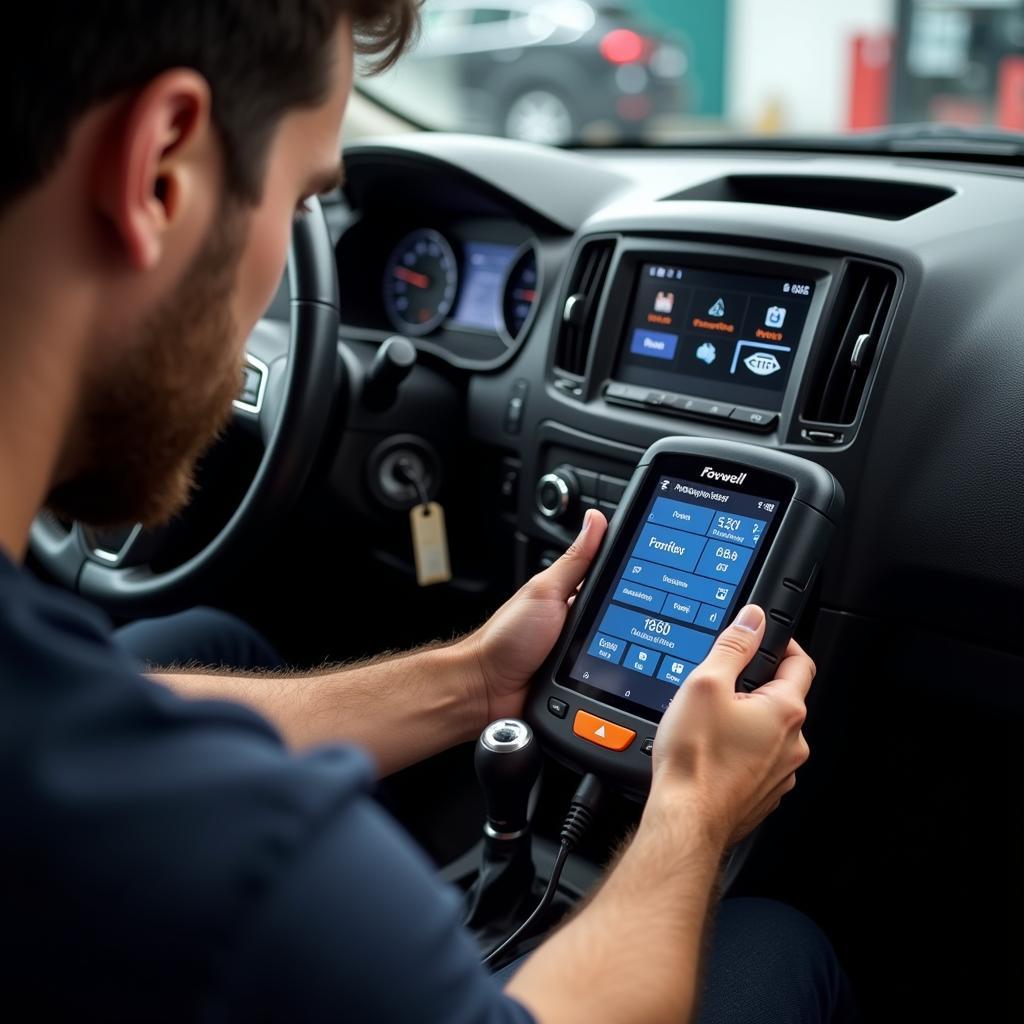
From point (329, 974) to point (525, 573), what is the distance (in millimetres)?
1177

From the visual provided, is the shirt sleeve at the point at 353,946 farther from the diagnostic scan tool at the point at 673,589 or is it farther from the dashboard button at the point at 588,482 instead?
the dashboard button at the point at 588,482

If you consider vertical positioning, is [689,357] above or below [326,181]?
below

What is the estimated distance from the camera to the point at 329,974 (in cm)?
58

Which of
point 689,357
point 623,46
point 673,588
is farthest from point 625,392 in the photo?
point 623,46

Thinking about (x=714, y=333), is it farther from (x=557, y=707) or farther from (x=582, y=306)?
(x=557, y=707)

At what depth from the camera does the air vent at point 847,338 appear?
1.36 m

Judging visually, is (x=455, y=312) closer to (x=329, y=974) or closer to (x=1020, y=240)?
(x=1020, y=240)

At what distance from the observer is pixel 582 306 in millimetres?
1644

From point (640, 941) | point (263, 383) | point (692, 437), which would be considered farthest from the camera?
point (263, 383)

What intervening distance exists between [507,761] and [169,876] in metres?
0.60

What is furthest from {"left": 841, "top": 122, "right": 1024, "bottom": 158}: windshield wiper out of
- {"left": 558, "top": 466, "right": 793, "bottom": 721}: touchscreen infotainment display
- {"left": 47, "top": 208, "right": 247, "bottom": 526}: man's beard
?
{"left": 47, "top": 208, "right": 247, "bottom": 526}: man's beard

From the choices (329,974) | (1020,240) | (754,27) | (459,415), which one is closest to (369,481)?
(459,415)

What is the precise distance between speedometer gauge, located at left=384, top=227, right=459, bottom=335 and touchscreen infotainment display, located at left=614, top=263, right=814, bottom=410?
0.52 meters

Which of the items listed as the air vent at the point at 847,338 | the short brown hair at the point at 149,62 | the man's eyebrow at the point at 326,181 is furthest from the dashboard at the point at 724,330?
the short brown hair at the point at 149,62
